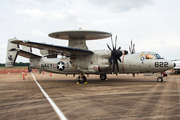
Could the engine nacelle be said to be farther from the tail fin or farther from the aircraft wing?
the tail fin

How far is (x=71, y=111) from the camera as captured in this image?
657 centimetres

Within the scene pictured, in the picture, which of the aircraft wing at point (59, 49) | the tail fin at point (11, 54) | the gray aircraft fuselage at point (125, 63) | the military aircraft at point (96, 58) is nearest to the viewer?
the aircraft wing at point (59, 49)

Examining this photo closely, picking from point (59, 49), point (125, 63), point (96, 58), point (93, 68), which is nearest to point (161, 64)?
point (125, 63)

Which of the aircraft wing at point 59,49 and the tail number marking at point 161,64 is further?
the tail number marking at point 161,64

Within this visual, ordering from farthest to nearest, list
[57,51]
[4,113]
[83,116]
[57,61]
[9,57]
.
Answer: [57,61] < [9,57] < [57,51] < [4,113] < [83,116]

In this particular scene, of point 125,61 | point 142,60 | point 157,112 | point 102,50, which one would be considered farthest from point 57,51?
point 157,112

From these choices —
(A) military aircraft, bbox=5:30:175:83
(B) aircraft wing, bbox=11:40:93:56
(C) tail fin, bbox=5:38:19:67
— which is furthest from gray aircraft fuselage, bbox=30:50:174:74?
(C) tail fin, bbox=5:38:19:67

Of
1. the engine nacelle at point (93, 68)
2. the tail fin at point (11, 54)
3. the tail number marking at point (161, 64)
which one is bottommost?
the engine nacelle at point (93, 68)

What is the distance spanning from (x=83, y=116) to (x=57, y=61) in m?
15.9

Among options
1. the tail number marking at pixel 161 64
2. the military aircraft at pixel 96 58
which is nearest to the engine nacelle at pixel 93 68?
the military aircraft at pixel 96 58

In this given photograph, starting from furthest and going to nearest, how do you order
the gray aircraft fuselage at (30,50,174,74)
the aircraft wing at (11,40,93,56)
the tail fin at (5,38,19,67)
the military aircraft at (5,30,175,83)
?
the tail fin at (5,38,19,67) → the gray aircraft fuselage at (30,50,174,74) → the military aircraft at (5,30,175,83) → the aircraft wing at (11,40,93,56)

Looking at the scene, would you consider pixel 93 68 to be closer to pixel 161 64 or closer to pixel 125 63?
pixel 125 63

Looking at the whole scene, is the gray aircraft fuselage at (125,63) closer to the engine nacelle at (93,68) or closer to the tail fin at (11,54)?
the engine nacelle at (93,68)

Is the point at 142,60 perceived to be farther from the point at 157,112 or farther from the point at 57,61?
the point at 157,112
